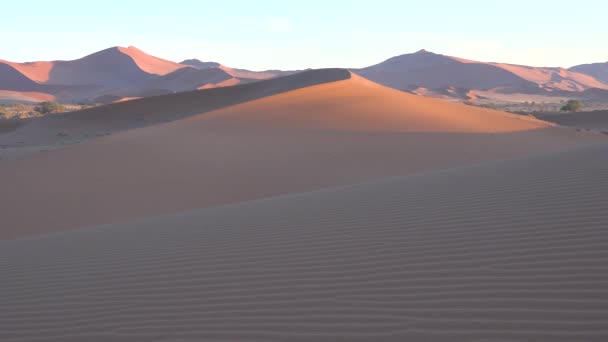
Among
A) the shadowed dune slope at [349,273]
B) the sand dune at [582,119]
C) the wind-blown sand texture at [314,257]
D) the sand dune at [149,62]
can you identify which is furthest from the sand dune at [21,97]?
the shadowed dune slope at [349,273]

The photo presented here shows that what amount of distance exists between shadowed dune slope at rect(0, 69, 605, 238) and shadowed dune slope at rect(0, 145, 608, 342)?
10.5 ft

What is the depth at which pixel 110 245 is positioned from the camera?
5688 mm

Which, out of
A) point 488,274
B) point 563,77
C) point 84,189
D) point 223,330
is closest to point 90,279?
point 223,330

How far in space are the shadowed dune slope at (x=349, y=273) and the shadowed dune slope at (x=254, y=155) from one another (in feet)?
10.5

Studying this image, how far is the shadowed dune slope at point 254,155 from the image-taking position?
9.65 metres

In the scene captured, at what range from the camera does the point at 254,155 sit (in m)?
13.1

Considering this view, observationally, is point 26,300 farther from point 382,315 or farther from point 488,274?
point 488,274

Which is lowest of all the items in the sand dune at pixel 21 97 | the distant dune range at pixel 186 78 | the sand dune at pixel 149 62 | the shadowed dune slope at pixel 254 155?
the shadowed dune slope at pixel 254 155

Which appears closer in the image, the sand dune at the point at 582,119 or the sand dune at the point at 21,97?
the sand dune at the point at 582,119

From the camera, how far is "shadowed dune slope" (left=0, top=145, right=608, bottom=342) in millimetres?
3057

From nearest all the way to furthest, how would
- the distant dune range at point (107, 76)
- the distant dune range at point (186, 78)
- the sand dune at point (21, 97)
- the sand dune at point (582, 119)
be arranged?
1. the sand dune at point (582, 119)
2. the sand dune at point (21, 97)
3. the distant dune range at point (186, 78)
4. the distant dune range at point (107, 76)

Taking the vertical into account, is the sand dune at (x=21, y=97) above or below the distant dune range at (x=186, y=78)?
below

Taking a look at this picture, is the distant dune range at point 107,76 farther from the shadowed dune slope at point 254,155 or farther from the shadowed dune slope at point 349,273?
the shadowed dune slope at point 349,273

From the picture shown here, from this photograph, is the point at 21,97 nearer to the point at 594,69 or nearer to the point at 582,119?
the point at 582,119
